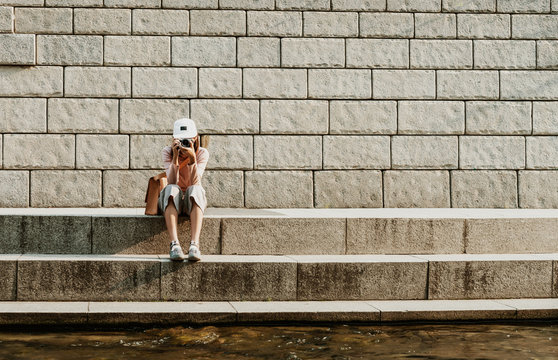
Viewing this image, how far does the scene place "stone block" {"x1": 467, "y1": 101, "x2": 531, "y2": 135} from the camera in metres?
11.8

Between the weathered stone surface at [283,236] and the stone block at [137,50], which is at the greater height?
the stone block at [137,50]

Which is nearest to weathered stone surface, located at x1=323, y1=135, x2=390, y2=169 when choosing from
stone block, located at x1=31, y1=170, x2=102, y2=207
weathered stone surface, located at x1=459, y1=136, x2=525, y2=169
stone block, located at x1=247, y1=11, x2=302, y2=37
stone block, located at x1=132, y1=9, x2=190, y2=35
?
weathered stone surface, located at x1=459, y1=136, x2=525, y2=169

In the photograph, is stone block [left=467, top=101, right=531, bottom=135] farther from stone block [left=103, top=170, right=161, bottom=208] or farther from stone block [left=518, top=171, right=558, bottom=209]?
stone block [left=103, top=170, right=161, bottom=208]

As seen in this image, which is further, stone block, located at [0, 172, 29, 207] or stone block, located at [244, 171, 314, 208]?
stone block, located at [244, 171, 314, 208]

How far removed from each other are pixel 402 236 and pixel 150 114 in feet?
13.5

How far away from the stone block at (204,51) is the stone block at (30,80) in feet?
5.33

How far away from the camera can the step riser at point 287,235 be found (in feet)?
28.7

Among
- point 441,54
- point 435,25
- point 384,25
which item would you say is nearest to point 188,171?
point 384,25

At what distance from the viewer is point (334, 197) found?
1159cm

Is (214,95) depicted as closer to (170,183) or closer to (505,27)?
(170,183)

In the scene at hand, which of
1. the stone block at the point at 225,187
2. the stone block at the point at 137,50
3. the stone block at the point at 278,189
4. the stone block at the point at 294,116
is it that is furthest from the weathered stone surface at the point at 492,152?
the stone block at the point at 137,50

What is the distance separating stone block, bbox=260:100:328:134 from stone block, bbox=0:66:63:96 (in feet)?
9.38

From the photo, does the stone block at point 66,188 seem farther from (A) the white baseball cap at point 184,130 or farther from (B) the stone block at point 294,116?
(A) the white baseball cap at point 184,130

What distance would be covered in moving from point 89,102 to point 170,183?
2.93 metres
